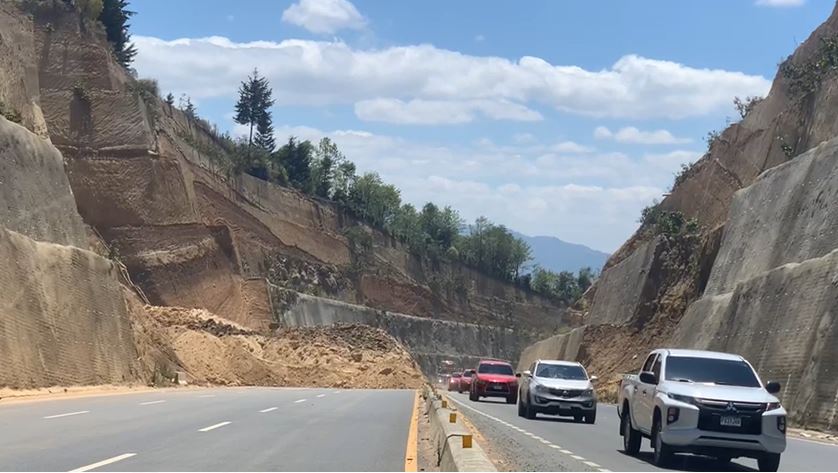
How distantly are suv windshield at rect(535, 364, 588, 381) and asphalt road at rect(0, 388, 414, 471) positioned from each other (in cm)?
491

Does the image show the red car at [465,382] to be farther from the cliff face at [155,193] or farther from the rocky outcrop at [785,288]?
the cliff face at [155,193]

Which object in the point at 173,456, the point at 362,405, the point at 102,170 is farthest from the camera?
the point at 102,170

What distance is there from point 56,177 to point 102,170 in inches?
757

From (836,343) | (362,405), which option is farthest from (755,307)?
(362,405)

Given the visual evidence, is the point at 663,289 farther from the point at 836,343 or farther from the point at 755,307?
the point at 836,343

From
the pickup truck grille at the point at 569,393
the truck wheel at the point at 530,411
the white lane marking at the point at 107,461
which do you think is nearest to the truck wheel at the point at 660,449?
the white lane marking at the point at 107,461

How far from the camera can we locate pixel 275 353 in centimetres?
6450

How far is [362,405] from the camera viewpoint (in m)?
29.0

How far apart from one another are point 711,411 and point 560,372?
13.6m

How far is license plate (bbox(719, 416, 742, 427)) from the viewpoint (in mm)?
14139

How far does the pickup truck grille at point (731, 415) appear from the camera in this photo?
1412 cm

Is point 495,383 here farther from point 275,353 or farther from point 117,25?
point 117,25

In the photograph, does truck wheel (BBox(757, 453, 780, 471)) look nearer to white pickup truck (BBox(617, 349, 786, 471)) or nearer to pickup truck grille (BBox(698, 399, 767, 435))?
white pickup truck (BBox(617, 349, 786, 471))

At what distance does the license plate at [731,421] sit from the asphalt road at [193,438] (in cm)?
456
